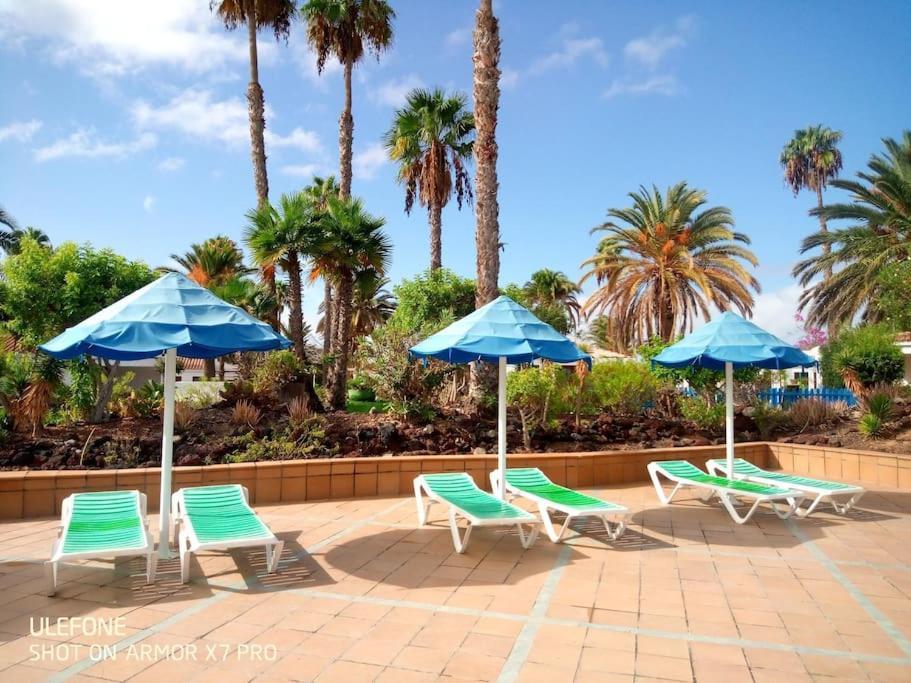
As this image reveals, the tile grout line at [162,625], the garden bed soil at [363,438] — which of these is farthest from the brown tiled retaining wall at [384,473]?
the tile grout line at [162,625]

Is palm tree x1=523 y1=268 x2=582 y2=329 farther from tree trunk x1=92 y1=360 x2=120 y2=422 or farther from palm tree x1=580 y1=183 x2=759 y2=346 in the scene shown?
tree trunk x1=92 y1=360 x2=120 y2=422

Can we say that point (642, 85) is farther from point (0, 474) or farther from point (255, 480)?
point (0, 474)

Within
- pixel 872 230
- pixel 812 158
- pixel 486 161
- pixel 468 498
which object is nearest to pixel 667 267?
pixel 872 230

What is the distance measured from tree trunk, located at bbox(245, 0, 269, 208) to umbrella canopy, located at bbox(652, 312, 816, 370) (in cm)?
1341

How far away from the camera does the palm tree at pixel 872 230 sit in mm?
19884

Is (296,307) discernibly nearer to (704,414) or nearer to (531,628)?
(704,414)

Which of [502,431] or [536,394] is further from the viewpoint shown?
[536,394]

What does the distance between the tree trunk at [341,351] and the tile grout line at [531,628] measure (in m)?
9.66

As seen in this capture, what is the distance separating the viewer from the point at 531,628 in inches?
156

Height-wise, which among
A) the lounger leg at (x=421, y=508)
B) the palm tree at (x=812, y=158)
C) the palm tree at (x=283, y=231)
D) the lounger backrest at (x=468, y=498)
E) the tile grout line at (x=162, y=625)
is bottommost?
the tile grout line at (x=162, y=625)

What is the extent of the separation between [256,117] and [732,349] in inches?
650

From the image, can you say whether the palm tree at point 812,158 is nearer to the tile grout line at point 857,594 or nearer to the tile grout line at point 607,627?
the tile grout line at point 857,594

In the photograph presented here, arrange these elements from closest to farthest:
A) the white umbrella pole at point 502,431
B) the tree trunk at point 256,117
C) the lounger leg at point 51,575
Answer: the lounger leg at point 51,575, the white umbrella pole at point 502,431, the tree trunk at point 256,117

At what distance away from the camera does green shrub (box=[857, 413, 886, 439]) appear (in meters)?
10.7
